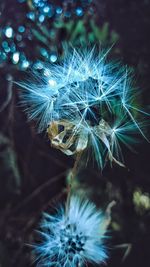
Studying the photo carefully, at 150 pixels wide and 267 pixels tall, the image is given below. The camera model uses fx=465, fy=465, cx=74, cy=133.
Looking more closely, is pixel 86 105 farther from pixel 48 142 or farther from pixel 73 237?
pixel 73 237

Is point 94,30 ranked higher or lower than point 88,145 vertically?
higher

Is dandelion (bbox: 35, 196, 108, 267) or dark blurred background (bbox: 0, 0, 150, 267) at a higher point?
dark blurred background (bbox: 0, 0, 150, 267)

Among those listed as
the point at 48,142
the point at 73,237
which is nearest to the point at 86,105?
the point at 48,142

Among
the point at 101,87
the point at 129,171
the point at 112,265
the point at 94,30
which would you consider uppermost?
the point at 94,30

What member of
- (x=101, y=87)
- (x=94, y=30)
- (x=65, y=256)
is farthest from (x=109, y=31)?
(x=65, y=256)

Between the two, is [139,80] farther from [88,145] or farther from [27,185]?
[27,185]
